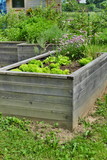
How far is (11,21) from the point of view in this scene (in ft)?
32.6

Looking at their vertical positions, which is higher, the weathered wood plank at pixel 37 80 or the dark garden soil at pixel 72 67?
the weathered wood plank at pixel 37 80

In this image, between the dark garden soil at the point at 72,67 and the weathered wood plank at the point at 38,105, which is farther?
the dark garden soil at the point at 72,67

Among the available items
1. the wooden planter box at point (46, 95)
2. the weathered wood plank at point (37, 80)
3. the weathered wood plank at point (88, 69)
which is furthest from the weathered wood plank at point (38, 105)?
the weathered wood plank at point (88, 69)

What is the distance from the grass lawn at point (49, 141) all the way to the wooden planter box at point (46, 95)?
153mm

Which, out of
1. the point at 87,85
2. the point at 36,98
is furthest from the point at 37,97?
the point at 87,85

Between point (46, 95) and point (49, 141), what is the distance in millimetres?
727

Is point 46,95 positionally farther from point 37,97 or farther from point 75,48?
point 75,48

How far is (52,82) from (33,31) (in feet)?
12.9

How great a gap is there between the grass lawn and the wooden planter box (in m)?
0.15

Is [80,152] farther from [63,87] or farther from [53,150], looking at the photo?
[63,87]

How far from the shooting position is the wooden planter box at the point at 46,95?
4016mm

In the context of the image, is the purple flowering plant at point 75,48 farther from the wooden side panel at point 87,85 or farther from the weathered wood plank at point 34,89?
the weathered wood plank at point 34,89

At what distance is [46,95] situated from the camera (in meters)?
4.13

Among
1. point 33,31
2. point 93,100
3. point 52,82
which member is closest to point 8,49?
point 33,31
